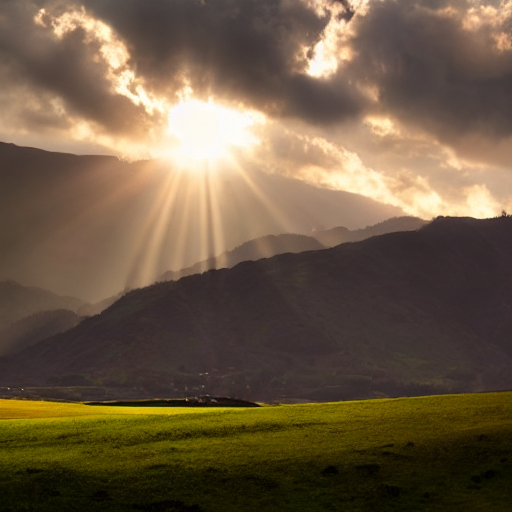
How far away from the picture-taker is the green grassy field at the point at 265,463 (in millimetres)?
37438

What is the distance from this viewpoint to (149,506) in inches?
1458

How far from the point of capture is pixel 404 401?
67062 mm

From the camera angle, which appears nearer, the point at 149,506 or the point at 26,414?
the point at 149,506

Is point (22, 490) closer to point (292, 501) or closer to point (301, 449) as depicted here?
point (292, 501)

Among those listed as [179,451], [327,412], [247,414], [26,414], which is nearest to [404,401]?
Answer: [327,412]

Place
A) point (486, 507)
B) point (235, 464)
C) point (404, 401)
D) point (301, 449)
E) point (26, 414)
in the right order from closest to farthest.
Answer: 1. point (486, 507)
2. point (235, 464)
3. point (301, 449)
4. point (404, 401)
5. point (26, 414)

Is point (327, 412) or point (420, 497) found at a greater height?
point (327, 412)

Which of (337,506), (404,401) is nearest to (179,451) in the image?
(337,506)

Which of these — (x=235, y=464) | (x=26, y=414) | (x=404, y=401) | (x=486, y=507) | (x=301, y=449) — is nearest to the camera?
(x=486, y=507)

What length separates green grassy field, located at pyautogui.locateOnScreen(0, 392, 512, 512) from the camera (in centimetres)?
3744

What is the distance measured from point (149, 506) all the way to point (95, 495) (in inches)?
116

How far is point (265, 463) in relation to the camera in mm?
43188

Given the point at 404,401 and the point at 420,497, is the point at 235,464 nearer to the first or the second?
the point at 420,497

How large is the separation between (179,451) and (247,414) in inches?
634
